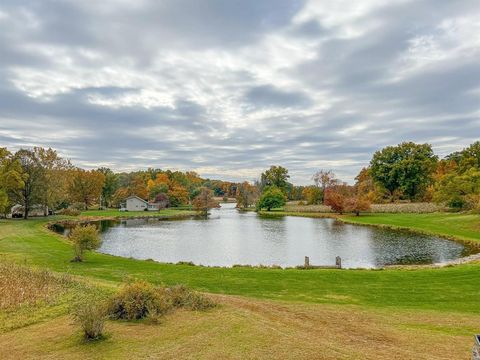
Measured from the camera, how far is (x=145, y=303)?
1020 cm

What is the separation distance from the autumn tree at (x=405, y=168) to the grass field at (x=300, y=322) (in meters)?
64.3

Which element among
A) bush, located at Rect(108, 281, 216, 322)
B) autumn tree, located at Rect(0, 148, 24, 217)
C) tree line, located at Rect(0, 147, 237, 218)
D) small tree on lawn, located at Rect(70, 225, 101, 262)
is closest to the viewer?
bush, located at Rect(108, 281, 216, 322)

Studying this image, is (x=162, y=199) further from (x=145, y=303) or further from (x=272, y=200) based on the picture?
(x=145, y=303)

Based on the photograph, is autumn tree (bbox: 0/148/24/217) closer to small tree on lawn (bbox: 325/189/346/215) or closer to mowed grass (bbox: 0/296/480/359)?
mowed grass (bbox: 0/296/480/359)

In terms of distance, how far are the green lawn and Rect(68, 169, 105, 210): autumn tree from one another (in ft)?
224

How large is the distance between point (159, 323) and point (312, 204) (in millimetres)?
97060

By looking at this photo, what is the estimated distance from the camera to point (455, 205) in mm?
59812

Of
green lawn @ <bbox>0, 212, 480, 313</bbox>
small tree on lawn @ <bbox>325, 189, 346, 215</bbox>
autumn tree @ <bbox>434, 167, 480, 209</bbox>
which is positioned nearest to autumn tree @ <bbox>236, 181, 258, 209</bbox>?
small tree on lawn @ <bbox>325, 189, 346, 215</bbox>

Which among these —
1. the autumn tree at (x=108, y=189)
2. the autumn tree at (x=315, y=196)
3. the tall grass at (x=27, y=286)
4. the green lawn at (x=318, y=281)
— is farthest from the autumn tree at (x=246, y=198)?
the tall grass at (x=27, y=286)

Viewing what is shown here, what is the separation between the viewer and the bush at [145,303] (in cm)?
1003

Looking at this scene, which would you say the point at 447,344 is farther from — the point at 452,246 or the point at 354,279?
the point at 452,246

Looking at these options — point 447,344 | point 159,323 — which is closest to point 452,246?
point 447,344

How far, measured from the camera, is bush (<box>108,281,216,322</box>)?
10031mm

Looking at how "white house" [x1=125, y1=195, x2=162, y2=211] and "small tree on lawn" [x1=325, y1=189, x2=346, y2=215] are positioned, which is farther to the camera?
"white house" [x1=125, y1=195, x2=162, y2=211]
